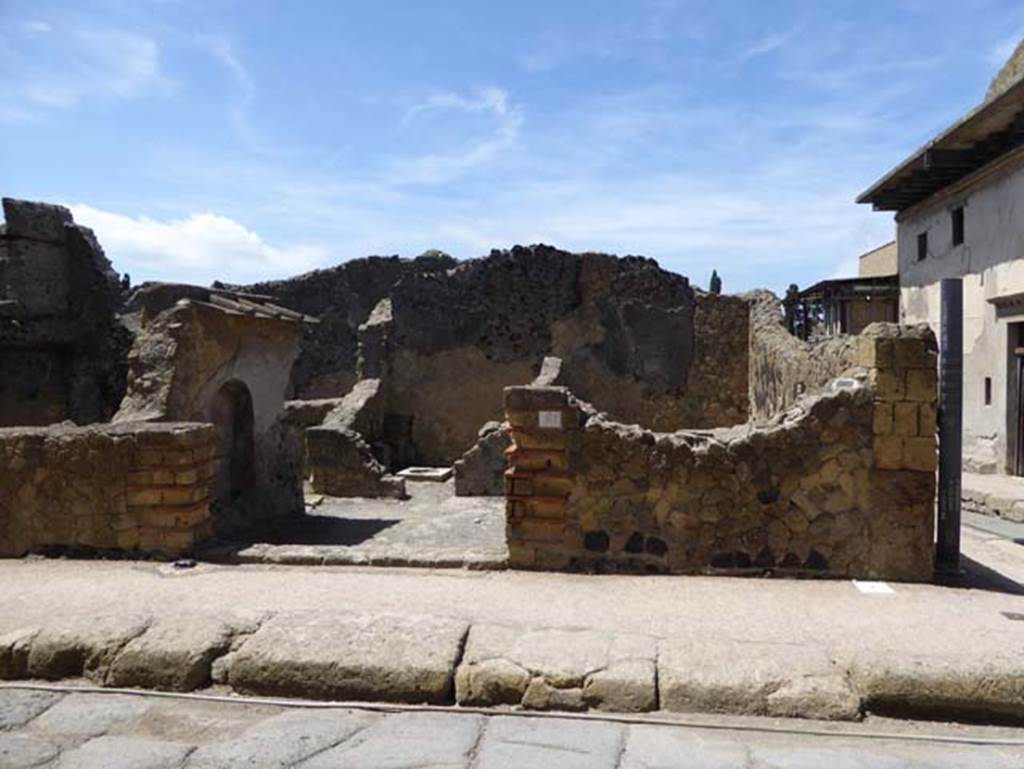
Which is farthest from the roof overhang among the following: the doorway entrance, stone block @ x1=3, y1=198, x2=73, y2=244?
stone block @ x1=3, y1=198, x2=73, y2=244

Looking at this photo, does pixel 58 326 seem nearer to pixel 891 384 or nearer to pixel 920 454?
pixel 891 384

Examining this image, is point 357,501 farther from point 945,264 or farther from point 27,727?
point 945,264

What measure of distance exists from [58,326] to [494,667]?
629 inches

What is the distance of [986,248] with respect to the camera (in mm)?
13781

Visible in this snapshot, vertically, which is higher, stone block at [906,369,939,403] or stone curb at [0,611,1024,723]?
stone block at [906,369,939,403]

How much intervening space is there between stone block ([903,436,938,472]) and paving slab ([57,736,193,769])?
15.5 feet

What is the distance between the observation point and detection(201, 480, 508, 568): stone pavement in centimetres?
614

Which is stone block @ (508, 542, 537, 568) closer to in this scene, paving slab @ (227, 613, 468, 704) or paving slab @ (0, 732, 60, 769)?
paving slab @ (227, 613, 468, 704)

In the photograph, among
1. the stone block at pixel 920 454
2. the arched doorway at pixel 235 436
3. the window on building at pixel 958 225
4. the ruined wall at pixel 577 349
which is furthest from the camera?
the ruined wall at pixel 577 349

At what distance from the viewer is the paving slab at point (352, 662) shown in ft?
12.6

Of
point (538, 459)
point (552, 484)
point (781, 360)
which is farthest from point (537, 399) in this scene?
point (781, 360)

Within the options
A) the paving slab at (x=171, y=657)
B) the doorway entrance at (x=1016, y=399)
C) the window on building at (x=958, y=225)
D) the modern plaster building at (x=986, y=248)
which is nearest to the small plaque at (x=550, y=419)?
the paving slab at (x=171, y=657)

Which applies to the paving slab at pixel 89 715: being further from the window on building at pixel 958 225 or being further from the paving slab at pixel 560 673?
the window on building at pixel 958 225

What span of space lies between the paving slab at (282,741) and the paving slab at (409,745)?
72 millimetres
